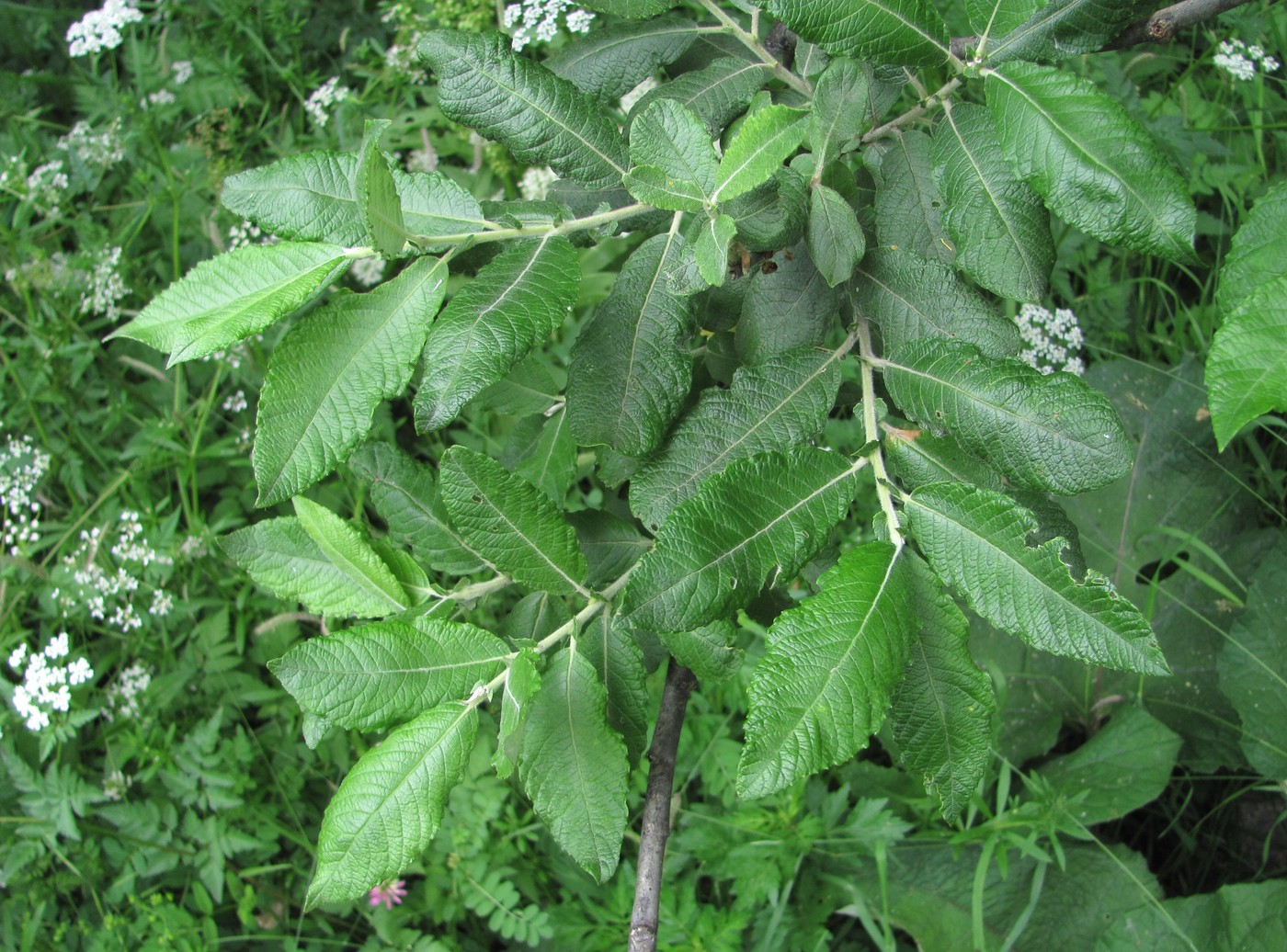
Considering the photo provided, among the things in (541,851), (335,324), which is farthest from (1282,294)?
(541,851)

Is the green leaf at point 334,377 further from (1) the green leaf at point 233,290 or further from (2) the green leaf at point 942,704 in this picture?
(2) the green leaf at point 942,704

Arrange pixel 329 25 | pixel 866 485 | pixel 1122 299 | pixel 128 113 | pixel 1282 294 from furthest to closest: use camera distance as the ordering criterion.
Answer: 1. pixel 329 25
2. pixel 128 113
3. pixel 1122 299
4. pixel 866 485
5. pixel 1282 294

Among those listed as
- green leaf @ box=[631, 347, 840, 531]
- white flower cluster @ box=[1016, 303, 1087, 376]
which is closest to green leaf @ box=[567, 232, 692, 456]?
green leaf @ box=[631, 347, 840, 531]

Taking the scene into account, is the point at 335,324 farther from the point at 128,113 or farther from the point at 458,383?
the point at 128,113

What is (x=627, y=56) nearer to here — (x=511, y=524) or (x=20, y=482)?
(x=511, y=524)

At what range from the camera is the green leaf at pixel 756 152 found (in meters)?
1.09

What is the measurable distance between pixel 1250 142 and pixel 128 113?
3.12 m

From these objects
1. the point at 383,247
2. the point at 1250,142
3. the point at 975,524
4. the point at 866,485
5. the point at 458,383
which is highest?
the point at 383,247

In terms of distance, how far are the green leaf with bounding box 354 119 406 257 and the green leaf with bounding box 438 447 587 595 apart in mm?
281

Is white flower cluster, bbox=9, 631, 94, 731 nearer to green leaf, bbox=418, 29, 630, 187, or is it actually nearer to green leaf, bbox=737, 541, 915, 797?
green leaf, bbox=418, 29, 630, 187

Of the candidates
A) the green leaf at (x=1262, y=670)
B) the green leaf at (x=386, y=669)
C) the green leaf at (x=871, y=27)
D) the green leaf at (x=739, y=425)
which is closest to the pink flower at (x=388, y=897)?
the green leaf at (x=386, y=669)

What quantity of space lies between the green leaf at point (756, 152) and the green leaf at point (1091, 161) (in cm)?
26

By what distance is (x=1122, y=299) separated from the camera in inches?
105

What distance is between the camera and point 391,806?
1.10 metres
